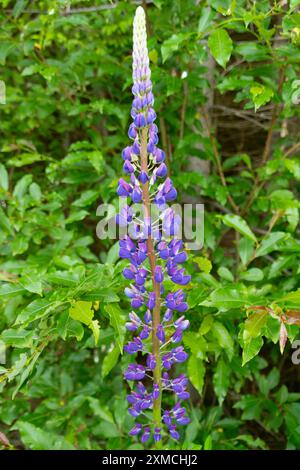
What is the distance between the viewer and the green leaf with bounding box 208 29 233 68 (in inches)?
70.6

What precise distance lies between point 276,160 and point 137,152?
1.09m

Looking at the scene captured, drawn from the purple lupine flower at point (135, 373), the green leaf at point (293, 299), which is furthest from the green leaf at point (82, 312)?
the green leaf at point (293, 299)

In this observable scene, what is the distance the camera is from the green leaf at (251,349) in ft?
4.95

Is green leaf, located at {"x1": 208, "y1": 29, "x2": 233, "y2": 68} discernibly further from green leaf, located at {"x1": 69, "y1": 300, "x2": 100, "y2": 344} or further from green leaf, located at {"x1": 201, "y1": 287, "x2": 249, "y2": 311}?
green leaf, located at {"x1": 69, "y1": 300, "x2": 100, "y2": 344}

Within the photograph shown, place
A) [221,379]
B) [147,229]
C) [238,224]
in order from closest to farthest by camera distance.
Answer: [147,229] → [238,224] → [221,379]

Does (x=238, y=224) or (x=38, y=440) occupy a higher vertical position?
(x=238, y=224)

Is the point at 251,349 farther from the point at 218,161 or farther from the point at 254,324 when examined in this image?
the point at 218,161

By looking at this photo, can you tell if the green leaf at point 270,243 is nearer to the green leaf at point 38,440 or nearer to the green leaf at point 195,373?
the green leaf at point 195,373

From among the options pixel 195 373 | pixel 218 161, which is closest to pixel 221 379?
pixel 195 373

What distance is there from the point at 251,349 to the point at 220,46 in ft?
3.32

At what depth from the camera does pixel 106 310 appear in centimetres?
162

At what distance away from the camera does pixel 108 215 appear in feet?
7.01
